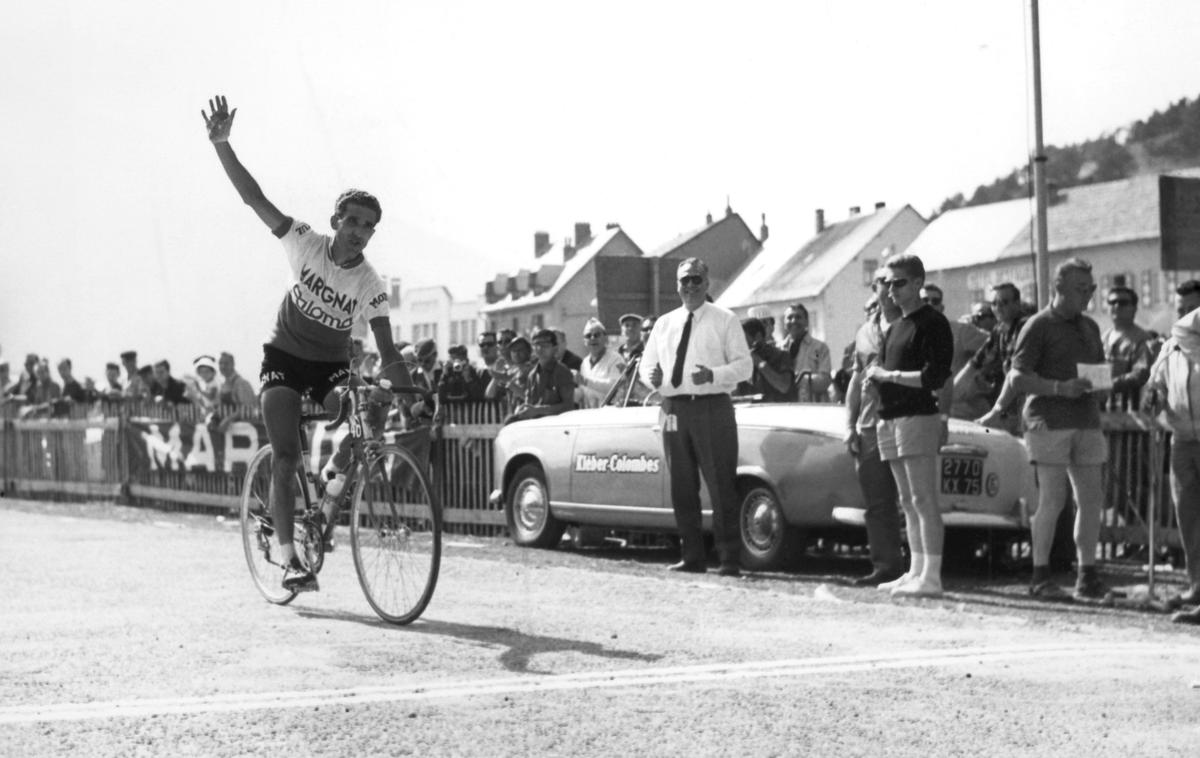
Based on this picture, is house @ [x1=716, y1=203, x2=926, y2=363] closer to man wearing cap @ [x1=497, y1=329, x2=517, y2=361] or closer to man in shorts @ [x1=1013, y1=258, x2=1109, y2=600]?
man wearing cap @ [x1=497, y1=329, x2=517, y2=361]

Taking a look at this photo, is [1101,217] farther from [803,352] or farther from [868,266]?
[803,352]

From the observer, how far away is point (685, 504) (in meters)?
12.2

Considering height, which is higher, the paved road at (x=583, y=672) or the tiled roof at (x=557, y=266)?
the tiled roof at (x=557, y=266)

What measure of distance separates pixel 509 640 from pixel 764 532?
4.43 m

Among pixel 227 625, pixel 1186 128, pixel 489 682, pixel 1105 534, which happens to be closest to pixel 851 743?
pixel 489 682

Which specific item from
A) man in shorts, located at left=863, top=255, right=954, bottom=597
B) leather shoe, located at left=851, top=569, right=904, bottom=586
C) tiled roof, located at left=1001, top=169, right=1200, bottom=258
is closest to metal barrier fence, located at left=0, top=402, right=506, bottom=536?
leather shoe, located at left=851, top=569, right=904, bottom=586

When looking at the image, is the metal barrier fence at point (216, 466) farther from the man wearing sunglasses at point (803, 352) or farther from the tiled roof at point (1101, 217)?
the tiled roof at point (1101, 217)

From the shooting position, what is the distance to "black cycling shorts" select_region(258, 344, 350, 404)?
28.7 ft

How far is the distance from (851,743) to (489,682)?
1.59 meters

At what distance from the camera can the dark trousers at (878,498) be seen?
1112cm

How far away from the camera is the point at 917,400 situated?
10.4 m

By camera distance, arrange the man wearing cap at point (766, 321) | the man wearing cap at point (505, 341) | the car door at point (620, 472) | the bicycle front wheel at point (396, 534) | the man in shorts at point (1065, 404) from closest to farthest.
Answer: the bicycle front wheel at point (396, 534)
the man in shorts at point (1065, 404)
the car door at point (620, 472)
the man wearing cap at point (766, 321)
the man wearing cap at point (505, 341)

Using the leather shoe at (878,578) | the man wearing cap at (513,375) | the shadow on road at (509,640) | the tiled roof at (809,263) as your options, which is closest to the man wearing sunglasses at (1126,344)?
the leather shoe at (878,578)

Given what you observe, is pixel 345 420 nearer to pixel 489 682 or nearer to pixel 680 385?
pixel 489 682
